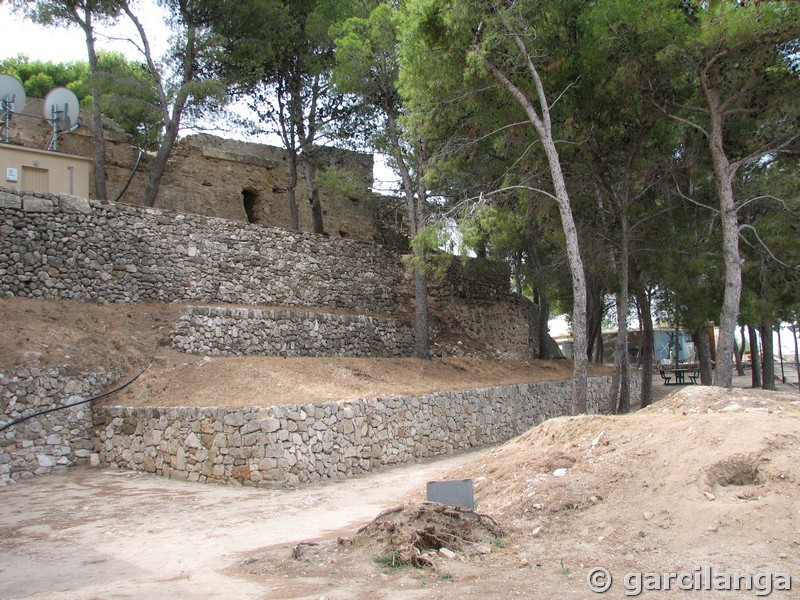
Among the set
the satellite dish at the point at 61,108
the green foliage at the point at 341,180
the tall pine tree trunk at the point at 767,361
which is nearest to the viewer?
the satellite dish at the point at 61,108

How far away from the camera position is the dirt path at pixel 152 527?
5.53 m

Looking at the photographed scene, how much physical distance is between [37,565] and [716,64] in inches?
573

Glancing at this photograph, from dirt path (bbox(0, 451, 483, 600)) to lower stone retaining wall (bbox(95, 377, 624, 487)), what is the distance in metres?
0.30

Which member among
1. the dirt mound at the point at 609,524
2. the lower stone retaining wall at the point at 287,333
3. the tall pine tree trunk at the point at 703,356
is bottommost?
the dirt mound at the point at 609,524

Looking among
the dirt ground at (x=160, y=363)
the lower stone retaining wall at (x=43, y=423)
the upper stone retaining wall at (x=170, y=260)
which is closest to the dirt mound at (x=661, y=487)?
the dirt ground at (x=160, y=363)

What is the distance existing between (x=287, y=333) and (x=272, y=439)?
5.84 meters

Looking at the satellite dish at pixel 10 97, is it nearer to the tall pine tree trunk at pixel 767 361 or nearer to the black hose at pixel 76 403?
the black hose at pixel 76 403

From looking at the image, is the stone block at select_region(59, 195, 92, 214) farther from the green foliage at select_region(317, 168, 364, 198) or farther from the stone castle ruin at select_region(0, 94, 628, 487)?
the green foliage at select_region(317, 168, 364, 198)

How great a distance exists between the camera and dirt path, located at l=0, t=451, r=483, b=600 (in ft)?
18.1

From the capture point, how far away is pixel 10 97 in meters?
16.4

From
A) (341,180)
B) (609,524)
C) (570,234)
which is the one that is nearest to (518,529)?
(609,524)

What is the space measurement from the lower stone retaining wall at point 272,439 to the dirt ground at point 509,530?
868 mm

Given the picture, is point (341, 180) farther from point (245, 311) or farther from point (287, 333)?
point (245, 311)

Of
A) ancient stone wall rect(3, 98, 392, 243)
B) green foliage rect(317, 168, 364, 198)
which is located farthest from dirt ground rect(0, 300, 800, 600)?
ancient stone wall rect(3, 98, 392, 243)
